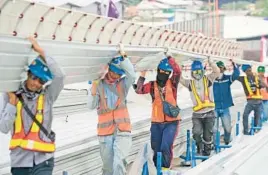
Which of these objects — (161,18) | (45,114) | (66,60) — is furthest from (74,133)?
(161,18)

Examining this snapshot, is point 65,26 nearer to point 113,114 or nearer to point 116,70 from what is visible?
point 116,70

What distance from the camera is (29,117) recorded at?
4.36 metres

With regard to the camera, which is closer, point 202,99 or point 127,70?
point 127,70

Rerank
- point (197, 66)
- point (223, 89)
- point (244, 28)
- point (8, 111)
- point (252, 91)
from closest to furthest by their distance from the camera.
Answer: point (8, 111), point (197, 66), point (223, 89), point (252, 91), point (244, 28)

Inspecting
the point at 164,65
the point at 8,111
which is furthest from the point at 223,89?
the point at 8,111

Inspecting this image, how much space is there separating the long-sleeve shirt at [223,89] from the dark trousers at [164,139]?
2774 millimetres

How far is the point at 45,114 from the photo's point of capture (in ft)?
14.5

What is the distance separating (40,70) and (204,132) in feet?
16.7

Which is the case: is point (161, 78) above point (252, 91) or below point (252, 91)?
above

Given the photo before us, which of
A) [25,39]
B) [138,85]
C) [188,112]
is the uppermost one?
[25,39]

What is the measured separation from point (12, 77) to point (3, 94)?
6.3 inches

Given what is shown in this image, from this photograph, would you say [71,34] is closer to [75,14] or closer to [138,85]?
[75,14]

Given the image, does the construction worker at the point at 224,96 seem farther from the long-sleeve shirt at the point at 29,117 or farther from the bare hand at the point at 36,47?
the bare hand at the point at 36,47

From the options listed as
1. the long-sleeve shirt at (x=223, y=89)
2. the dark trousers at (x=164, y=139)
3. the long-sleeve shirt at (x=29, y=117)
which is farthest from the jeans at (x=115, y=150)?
the long-sleeve shirt at (x=223, y=89)
